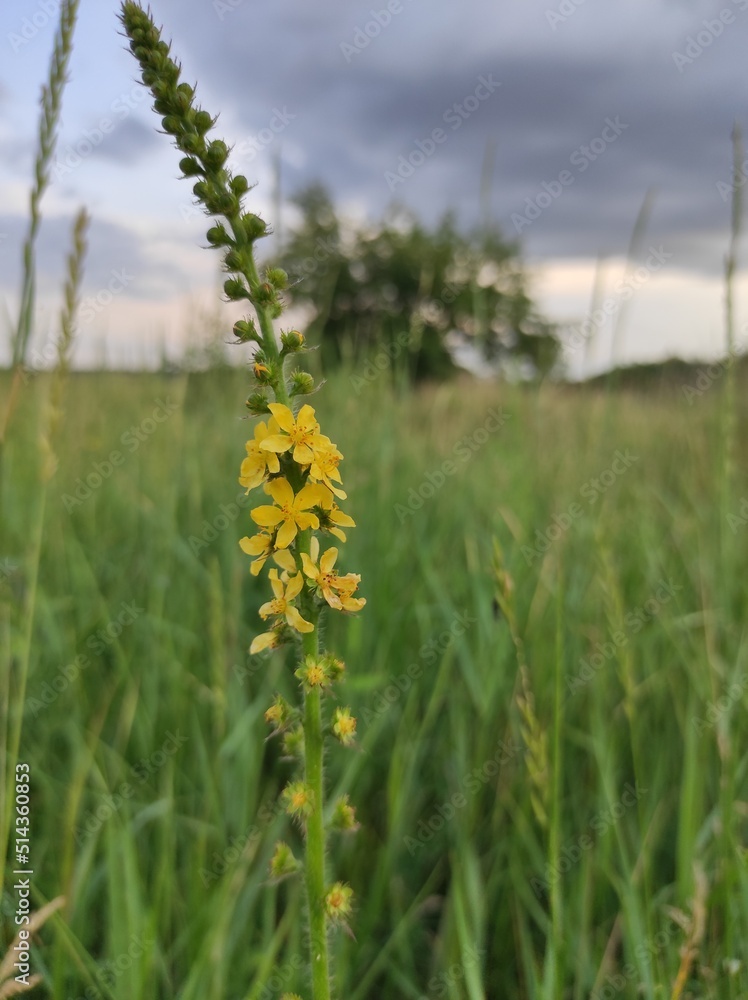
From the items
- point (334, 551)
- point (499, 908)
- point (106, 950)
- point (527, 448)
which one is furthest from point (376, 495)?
point (334, 551)

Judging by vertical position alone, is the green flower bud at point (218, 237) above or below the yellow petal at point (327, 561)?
above

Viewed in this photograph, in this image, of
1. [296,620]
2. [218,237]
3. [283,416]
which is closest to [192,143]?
[218,237]

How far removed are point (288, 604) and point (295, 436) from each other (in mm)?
284

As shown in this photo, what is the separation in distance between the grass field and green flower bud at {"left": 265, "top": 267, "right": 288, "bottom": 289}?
2.79ft

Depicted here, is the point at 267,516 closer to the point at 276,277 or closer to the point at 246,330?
the point at 246,330

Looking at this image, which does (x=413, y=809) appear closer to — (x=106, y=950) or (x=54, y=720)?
(x=106, y=950)

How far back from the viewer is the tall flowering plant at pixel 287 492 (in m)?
1.28

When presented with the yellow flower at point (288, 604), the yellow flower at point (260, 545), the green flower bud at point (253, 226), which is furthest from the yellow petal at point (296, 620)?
the green flower bud at point (253, 226)

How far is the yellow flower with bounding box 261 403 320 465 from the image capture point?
1.25 m

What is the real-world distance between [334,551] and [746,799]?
286cm

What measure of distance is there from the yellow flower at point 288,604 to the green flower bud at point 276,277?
0.53m

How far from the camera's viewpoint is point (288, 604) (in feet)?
4.20

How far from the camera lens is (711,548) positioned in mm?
5484

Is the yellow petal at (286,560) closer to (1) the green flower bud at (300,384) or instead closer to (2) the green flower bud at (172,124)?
(1) the green flower bud at (300,384)
